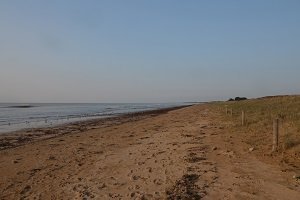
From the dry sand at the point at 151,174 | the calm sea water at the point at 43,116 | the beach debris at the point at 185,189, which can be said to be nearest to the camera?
the beach debris at the point at 185,189

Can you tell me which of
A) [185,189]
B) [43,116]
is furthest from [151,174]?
[43,116]

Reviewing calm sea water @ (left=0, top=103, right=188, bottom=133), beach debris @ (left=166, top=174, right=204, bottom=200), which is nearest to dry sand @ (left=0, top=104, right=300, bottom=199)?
beach debris @ (left=166, top=174, right=204, bottom=200)

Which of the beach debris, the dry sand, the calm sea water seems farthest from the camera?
the calm sea water

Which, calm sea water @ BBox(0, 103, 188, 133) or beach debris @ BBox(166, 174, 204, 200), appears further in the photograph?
calm sea water @ BBox(0, 103, 188, 133)

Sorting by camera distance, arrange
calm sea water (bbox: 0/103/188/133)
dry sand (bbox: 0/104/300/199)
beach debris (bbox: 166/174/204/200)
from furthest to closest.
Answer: calm sea water (bbox: 0/103/188/133) → dry sand (bbox: 0/104/300/199) → beach debris (bbox: 166/174/204/200)

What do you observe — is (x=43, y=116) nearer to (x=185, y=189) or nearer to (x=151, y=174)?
(x=151, y=174)

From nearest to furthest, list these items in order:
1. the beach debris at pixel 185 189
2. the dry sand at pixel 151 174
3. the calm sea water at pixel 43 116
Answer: the beach debris at pixel 185 189 < the dry sand at pixel 151 174 < the calm sea water at pixel 43 116

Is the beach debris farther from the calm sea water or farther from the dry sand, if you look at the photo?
the calm sea water

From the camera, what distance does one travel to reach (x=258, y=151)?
13898 millimetres

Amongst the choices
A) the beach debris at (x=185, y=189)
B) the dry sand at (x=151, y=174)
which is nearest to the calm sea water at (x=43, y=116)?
the dry sand at (x=151, y=174)

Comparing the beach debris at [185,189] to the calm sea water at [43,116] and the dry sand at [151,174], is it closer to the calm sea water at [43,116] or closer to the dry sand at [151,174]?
the dry sand at [151,174]

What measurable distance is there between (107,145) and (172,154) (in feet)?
17.8

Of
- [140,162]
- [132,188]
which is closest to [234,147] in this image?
[140,162]

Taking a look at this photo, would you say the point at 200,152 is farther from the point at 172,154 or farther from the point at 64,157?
the point at 64,157
